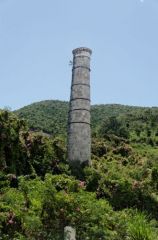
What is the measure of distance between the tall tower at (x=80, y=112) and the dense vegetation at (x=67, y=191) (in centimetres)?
45

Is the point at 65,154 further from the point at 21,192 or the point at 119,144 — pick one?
the point at 119,144

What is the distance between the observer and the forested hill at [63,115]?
4344 cm

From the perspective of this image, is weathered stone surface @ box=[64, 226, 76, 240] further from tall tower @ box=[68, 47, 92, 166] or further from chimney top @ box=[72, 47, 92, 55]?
chimney top @ box=[72, 47, 92, 55]

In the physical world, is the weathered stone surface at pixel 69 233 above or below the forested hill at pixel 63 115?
below

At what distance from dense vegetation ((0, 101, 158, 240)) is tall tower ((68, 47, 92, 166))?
0.45 meters

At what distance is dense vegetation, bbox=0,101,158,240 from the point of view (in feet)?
36.6

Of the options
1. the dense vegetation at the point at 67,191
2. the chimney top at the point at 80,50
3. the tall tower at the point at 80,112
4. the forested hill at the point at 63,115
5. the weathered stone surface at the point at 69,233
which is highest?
the forested hill at the point at 63,115

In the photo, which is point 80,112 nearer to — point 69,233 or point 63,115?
point 69,233

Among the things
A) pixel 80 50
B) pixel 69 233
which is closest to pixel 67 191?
pixel 69 233

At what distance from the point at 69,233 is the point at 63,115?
152 ft

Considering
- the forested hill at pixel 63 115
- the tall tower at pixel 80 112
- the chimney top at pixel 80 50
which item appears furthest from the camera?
the forested hill at pixel 63 115

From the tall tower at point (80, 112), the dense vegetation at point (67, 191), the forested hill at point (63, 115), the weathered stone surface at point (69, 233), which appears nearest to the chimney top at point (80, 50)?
the tall tower at point (80, 112)

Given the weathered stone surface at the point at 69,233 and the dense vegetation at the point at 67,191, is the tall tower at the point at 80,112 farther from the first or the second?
the weathered stone surface at the point at 69,233

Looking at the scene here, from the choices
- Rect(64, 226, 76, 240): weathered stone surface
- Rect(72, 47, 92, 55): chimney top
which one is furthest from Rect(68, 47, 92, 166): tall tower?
Rect(64, 226, 76, 240): weathered stone surface
